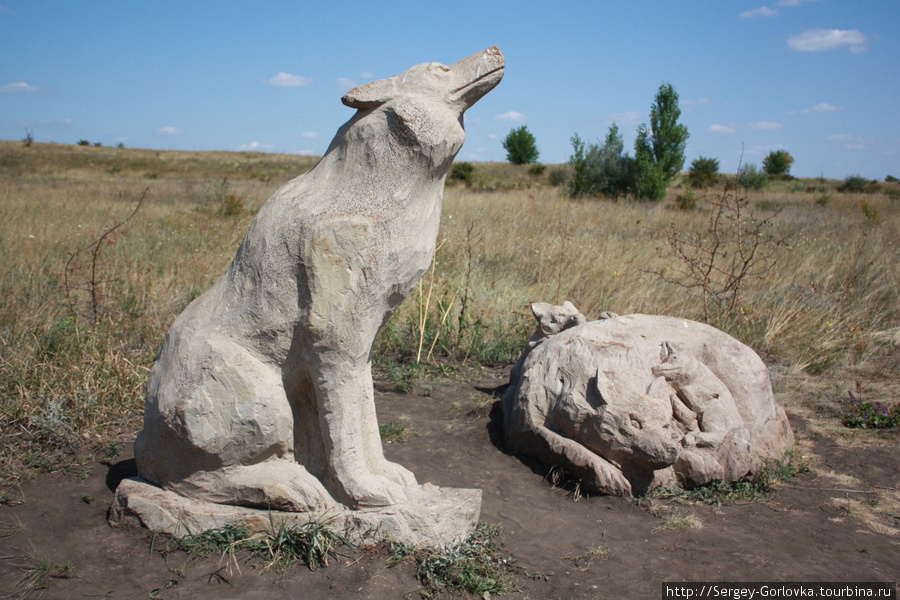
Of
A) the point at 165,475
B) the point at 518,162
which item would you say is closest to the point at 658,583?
the point at 165,475

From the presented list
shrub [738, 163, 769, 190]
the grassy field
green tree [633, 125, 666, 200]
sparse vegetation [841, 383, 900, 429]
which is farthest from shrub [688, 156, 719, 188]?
sparse vegetation [841, 383, 900, 429]

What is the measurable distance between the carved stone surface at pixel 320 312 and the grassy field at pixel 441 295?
57.4 inches

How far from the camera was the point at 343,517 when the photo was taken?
2367mm

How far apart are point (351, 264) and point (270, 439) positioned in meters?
0.78

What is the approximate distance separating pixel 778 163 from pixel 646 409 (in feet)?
113

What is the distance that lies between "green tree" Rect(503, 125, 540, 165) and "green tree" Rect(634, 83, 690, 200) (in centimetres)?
2212

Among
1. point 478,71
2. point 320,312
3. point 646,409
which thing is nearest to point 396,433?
point 646,409

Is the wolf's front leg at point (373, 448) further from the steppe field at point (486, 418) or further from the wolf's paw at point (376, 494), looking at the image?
the steppe field at point (486, 418)

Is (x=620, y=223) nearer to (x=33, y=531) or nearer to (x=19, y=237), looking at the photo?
(x=19, y=237)

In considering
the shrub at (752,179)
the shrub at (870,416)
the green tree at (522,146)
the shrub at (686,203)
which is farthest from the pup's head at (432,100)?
the green tree at (522,146)

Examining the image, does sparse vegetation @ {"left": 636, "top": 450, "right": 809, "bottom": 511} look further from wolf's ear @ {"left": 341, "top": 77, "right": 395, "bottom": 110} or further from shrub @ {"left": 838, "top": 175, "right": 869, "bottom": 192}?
shrub @ {"left": 838, "top": 175, "right": 869, "bottom": 192}

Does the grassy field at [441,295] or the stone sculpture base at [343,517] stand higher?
the grassy field at [441,295]

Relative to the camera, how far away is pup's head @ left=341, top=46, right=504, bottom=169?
2.16 metres

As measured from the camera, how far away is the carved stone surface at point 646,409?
2.98 meters
